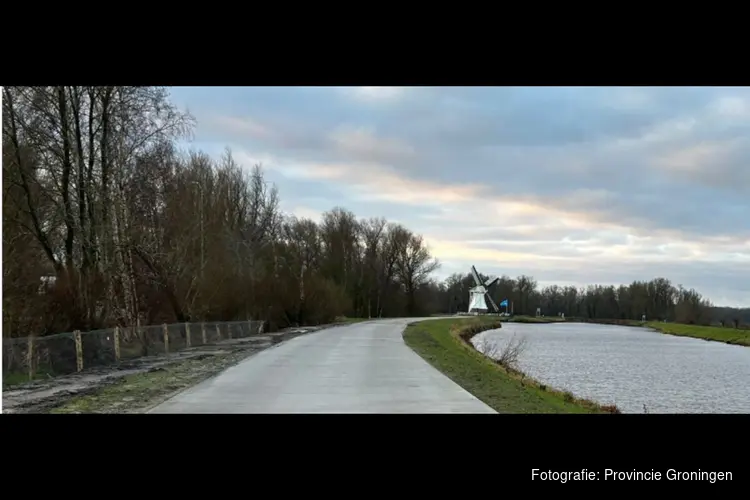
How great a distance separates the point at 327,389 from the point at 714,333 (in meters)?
39.2

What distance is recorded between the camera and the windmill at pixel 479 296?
80.3 metres

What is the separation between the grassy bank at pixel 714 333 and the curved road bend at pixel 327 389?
95.4 ft

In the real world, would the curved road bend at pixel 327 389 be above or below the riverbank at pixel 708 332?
above

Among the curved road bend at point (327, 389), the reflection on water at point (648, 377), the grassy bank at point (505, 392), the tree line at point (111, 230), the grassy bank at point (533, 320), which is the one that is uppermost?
the tree line at point (111, 230)

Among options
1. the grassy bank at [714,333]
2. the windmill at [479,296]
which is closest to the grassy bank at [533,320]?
the windmill at [479,296]

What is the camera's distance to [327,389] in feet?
32.0

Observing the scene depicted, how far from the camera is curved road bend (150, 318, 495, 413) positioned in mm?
8055
